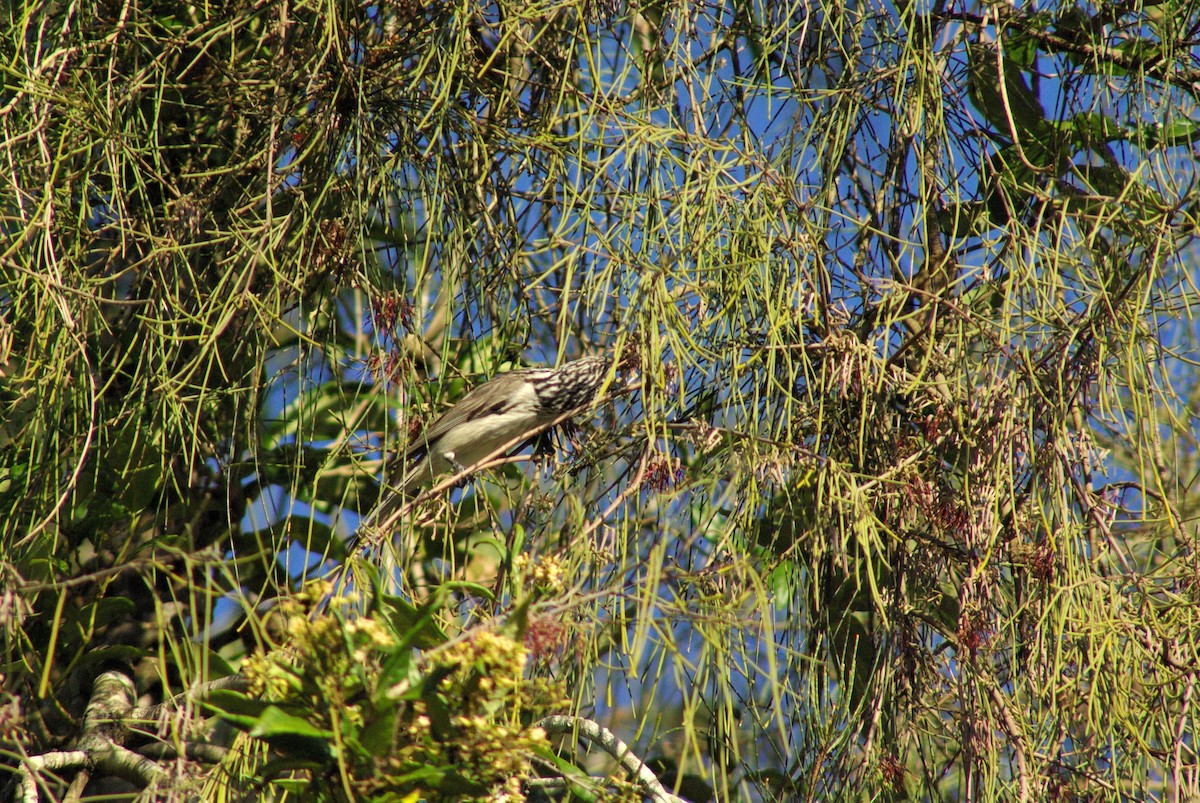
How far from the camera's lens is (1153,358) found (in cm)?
167

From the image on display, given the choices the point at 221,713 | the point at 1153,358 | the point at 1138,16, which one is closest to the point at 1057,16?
the point at 1138,16

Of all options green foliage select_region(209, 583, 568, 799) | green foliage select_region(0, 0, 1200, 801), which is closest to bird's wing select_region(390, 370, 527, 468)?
green foliage select_region(0, 0, 1200, 801)

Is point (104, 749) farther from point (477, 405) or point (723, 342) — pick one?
point (723, 342)

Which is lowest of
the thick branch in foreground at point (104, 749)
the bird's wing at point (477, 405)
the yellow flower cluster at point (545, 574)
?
the thick branch in foreground at point (104, 749)

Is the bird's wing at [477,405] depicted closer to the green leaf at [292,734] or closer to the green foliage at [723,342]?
the green foliage at [723,342]

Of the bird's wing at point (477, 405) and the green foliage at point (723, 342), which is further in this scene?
the bird's wing at point (477, 405)

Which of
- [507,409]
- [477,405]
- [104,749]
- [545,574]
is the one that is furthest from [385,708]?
[507,409]

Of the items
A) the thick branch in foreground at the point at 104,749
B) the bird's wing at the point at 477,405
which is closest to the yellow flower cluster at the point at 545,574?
the thick branch in foreground at the point at 104,749

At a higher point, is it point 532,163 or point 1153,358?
point 532,163

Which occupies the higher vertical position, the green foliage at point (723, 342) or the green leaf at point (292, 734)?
the green foliage at point (723, 342)

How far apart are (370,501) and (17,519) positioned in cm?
85

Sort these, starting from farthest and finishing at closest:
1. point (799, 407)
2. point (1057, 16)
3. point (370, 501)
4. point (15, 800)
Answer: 1. point (370, 501)
2. point (1057, 16)
3. point (799, 407)
4. point (15, 800)

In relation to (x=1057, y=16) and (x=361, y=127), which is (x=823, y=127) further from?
(x=361, y=127)

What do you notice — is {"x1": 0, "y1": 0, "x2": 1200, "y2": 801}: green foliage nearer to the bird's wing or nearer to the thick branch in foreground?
the thick branch in foreground
